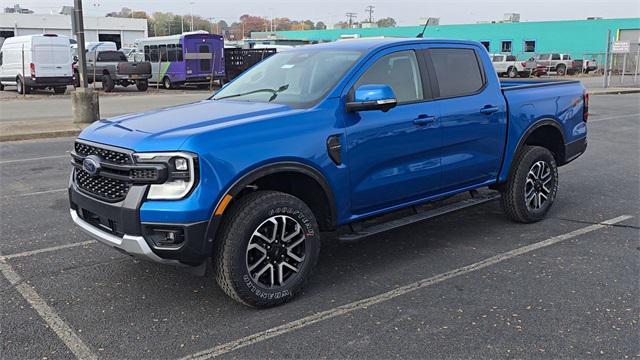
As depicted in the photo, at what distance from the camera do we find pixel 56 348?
349 cm

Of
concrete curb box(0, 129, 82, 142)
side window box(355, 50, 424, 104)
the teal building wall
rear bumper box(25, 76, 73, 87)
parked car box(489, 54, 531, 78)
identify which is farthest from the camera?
the teal building wall

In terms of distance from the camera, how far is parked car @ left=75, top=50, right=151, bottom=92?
87.2 ft

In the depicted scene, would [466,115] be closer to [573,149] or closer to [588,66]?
[573,149]

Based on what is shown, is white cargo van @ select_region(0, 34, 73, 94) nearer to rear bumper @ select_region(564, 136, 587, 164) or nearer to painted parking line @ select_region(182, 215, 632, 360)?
rear bumper @ select_region(564, 136, 587, 164)

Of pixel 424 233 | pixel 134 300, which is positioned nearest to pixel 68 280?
pixel 134 300

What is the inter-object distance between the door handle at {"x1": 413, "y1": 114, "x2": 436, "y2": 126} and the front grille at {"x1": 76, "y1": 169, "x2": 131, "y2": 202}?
90.3 inches

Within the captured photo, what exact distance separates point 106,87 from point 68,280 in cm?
2467

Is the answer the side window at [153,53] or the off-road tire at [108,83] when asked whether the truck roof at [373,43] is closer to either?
the off-road tire at [108,83]

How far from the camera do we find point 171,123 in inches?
161

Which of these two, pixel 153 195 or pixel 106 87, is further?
pixel 106 87

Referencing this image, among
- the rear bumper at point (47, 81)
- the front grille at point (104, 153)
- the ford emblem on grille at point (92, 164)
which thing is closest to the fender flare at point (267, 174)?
the front grille at point (104, 153)

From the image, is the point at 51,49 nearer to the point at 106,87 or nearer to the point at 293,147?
the point at 106,87

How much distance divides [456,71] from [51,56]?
897 inches

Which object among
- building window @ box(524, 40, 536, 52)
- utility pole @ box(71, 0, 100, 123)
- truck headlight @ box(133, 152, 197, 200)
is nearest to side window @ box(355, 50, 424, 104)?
truck headlight @ box(133, 152, 197, 200)
